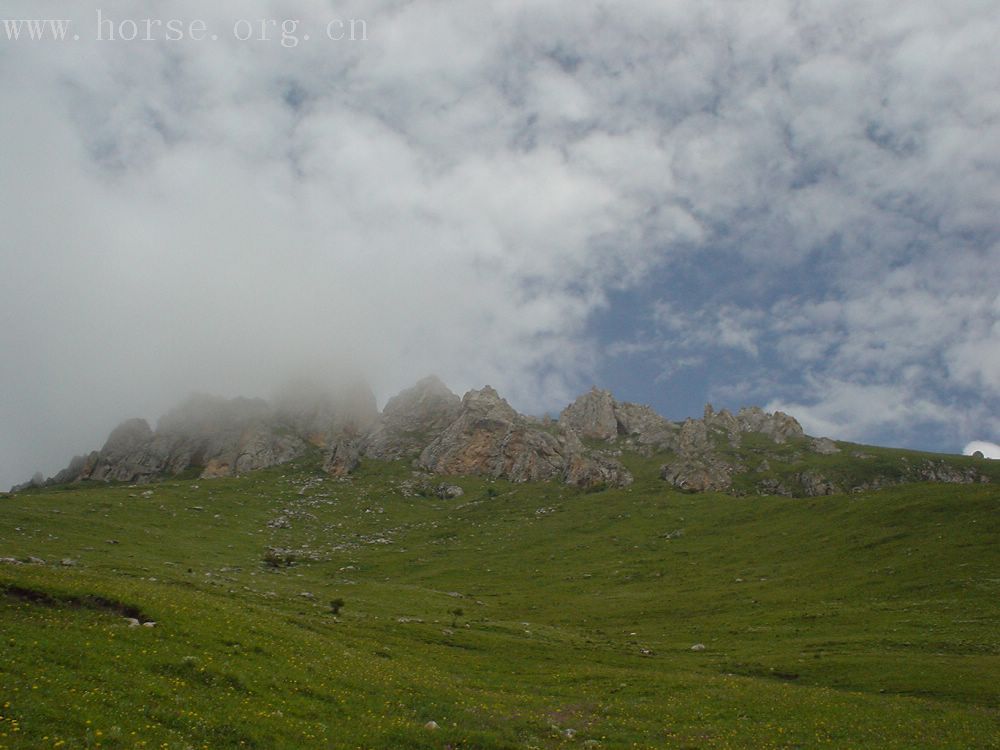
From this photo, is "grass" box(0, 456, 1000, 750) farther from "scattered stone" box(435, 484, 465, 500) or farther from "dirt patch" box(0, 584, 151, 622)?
"scattered stone" box(435, 484, 465, 500)

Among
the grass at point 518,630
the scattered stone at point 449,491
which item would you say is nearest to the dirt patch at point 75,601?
the grass at point 518,630

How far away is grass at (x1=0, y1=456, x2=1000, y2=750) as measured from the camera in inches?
866

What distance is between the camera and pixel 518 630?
202 ft

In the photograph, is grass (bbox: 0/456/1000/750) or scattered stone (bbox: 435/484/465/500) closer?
grass (bbox: 0/456/1000/750)

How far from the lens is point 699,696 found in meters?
36.0

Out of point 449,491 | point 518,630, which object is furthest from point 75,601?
point 449,491

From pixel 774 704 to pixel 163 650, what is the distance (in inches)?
1295

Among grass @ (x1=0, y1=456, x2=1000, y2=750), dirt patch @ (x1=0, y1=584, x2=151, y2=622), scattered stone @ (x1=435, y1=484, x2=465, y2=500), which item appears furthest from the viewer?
scattered stone @ (x1=435, y1=484, x2=465, y2=500)

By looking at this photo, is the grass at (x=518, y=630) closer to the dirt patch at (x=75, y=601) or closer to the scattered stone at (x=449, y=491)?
the dirt patch at (x=75, y=601)

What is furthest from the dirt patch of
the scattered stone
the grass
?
the scattered stone

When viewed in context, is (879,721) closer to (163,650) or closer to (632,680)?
(632,680)

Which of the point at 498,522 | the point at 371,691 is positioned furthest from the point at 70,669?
the point at 498,522

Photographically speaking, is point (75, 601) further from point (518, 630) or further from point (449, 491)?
point (449, 491)

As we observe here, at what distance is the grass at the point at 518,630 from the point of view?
866 inches
